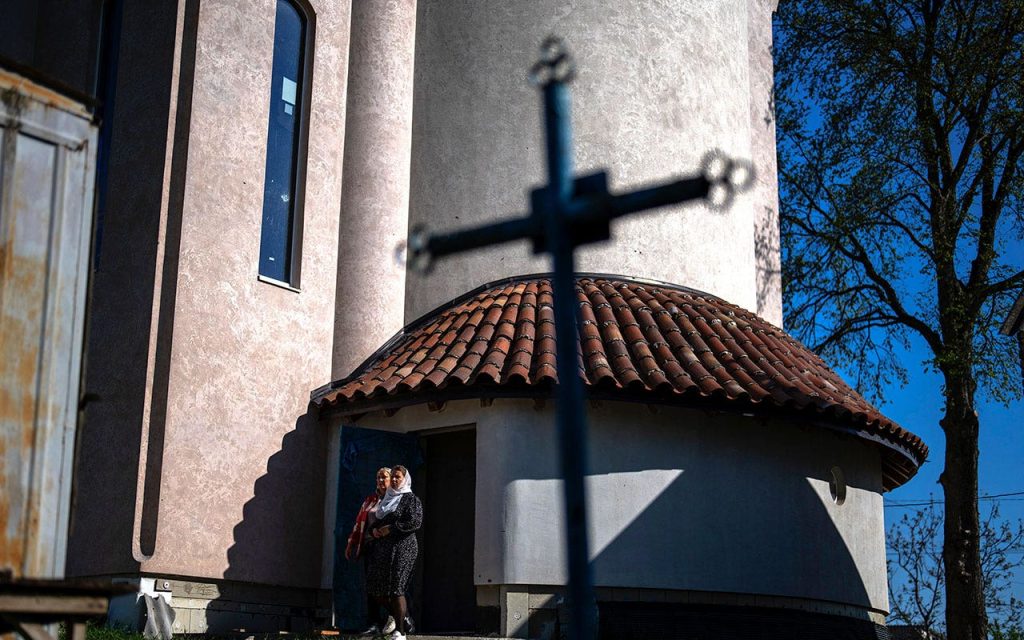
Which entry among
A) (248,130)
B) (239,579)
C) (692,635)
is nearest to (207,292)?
(248,130)

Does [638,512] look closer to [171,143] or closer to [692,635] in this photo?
[692,635]

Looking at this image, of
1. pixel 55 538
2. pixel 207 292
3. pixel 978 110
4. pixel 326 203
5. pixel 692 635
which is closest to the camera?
pixel 55 538

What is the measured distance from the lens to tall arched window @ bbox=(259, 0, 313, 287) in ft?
51.2

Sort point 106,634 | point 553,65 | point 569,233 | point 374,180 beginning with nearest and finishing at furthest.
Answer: point 569,233 < point 553,65 < point 106,634 < point 374,180

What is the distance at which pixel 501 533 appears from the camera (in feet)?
44.7

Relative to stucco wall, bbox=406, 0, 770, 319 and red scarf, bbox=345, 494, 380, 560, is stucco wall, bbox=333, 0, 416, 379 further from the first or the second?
red scarf, bbox=345, 494, 380, 560

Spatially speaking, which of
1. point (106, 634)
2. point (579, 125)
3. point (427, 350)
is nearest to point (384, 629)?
point (106, 634)

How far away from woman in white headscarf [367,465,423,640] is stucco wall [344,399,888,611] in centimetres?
148

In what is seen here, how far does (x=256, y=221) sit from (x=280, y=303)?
1.00 m

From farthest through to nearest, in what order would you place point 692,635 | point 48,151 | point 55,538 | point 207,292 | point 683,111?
1. point 683,111
2. point 207,292
3. point 692,635
4. point 48,151
5. point 55,538

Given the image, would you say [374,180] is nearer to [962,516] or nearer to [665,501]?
[665,501]

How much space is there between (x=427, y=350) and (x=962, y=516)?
25.9ft

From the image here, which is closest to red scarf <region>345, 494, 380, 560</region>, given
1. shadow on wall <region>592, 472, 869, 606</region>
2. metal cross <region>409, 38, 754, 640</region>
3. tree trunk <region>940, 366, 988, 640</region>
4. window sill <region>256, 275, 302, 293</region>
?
shadow on wall <region>592, 472, 869, 606</region>

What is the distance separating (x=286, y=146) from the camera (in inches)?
630
